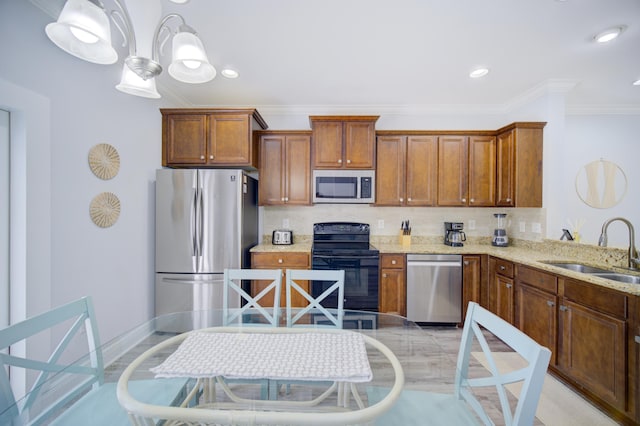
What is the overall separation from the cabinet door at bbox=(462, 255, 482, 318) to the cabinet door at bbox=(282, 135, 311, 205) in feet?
6.56

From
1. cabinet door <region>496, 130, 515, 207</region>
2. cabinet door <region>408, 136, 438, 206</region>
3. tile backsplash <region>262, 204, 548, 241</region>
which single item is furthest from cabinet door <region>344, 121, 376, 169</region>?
cabinet door <region>496, 130, 515, 207</region>

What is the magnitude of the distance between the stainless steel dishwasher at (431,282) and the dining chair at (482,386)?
1.84 m

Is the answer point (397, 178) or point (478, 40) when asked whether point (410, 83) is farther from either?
point (397, 178)

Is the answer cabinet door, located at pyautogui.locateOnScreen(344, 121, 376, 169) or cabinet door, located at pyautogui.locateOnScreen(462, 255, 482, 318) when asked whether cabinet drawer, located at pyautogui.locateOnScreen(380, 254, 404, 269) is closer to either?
cabinet door, located at pyautogui.locateOnScreen(462, 255, 482, 318)

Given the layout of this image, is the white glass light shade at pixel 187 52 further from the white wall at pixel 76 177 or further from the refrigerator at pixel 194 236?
the refrigerator at pixel 194 236

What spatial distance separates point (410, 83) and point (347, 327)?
103 inches

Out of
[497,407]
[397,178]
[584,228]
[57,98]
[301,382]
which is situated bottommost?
[497,407]

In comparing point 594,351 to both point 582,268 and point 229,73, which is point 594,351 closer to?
point 582,268

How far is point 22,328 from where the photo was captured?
1.04 metres

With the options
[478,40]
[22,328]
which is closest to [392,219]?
[478,40]

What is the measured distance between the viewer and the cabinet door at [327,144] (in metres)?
3.23

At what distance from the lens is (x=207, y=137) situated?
296 cm

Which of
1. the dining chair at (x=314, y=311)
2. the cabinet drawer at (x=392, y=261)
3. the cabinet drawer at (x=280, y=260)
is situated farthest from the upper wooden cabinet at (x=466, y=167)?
the dining chair at (x=314, y=311)

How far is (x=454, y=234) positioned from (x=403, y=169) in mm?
1065
